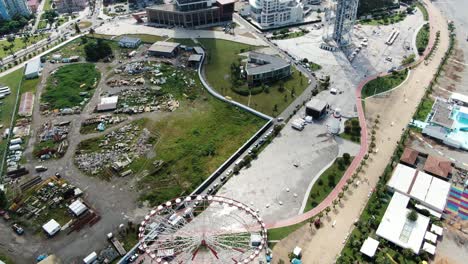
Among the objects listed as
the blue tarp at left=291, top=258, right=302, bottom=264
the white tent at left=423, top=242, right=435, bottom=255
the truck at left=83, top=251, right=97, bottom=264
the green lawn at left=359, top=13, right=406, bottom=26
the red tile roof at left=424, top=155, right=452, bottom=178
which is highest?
the green lawn at left=359, top=13, right=406, bottom=26

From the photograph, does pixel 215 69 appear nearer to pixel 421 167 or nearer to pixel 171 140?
pixel 171 140

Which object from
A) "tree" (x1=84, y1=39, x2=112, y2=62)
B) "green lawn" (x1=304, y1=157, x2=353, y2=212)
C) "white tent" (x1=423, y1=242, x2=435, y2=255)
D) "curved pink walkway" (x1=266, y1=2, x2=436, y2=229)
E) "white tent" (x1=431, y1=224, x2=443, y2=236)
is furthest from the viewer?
"tree" (x1=84, y1=39, x2=112, y2=62)

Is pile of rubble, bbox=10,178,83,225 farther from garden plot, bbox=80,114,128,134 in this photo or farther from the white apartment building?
the white apartment building

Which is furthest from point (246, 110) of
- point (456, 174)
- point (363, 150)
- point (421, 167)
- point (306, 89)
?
point (456, 174)

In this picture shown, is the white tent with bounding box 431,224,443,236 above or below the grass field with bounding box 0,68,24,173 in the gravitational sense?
below

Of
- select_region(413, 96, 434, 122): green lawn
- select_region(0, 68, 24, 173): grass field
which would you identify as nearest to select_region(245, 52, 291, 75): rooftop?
select_region(413, 96, 434, 122): green lawn

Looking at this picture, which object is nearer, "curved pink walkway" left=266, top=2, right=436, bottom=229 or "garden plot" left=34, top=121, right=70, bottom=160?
"curved pink walkway" left=266, top=2, right=436, bottom=229

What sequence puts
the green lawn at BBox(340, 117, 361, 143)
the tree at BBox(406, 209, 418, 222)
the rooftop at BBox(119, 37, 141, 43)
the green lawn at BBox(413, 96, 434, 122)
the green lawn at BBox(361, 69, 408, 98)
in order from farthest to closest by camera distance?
the rooftop at BBox(119, 37, 141, 43)
the green lawn at BBox(361, 69, 408, 98)
the green lawn at BBox(413, 96, 434, 122)
the green lawn at BBox(340, 117, 361, 143)
the tree at BBox(406, 209, 418, 222)
